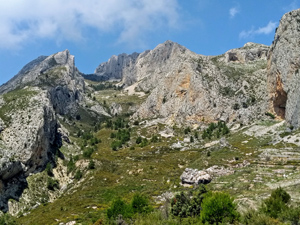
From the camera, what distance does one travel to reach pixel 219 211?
59.1 m

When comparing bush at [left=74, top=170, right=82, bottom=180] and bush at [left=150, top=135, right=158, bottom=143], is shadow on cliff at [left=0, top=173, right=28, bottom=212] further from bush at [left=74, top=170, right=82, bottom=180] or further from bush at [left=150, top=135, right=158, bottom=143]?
bush at [left=150, top=135, right=158, bottom=143]

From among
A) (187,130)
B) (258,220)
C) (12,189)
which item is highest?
(187,130)

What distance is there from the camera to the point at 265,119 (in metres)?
177

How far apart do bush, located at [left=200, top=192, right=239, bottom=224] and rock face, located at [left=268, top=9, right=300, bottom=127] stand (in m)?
102

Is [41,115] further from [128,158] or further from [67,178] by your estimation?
[128,158]

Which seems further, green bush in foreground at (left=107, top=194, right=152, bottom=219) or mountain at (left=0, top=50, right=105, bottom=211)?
mountain at (left=0, top=50, right=105, bottom=211)

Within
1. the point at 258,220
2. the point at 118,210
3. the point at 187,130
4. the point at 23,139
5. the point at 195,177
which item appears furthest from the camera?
the point at 187,130

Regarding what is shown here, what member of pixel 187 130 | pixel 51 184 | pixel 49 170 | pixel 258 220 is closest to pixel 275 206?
pixel 258 220

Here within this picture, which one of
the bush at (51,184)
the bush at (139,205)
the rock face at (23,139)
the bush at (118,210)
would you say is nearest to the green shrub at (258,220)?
the bush at (139,205)

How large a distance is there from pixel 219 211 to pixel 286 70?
134 meters

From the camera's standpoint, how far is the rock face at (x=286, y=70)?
153250 mm

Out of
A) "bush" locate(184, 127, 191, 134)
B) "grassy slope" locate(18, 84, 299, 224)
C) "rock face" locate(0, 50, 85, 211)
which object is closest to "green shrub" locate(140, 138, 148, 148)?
"grassy slope" locate(18, 84, 299, 224)

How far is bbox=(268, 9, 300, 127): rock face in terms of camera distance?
153250 mm

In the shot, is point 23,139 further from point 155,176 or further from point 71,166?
point 155,176
